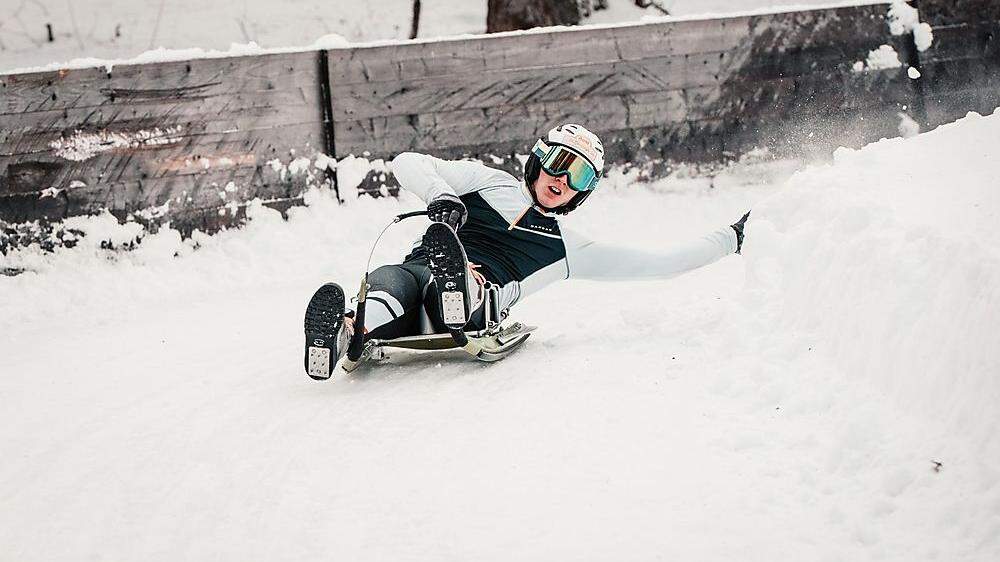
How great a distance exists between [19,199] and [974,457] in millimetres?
5967

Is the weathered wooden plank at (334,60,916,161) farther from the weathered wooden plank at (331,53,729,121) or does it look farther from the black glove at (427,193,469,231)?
the black glove at (427,193,469,231)

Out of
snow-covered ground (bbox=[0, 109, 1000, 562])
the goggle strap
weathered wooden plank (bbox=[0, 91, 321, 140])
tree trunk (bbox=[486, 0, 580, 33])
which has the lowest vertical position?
snow-covered ground (bbox=[0, 109, 1000, 562])

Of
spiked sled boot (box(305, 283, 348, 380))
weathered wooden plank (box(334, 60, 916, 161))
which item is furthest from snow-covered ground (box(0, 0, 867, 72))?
spiked sled boot (box(305, 283, 348, 380))

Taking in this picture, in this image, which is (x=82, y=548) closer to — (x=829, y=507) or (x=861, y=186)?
(x=829, y=507)

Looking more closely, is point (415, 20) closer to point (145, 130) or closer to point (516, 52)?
point (516, 52)

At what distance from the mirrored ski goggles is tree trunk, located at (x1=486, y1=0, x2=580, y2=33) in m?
6.23

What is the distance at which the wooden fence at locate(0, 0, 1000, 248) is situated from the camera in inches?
256

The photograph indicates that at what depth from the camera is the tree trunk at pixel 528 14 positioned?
34.0 feet

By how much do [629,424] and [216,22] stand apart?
11.2m

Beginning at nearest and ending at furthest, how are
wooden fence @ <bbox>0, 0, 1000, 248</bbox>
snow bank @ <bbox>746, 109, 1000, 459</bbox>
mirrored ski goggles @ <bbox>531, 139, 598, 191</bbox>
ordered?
snow bank @ <bbox>746, 109, 1000, 459</bbox>
mirrored ski goggles @ <bbox>531, 139, 598, 191</bbox>
wooden fence @ <bbox>0, 0, 1000, 248</bbox>

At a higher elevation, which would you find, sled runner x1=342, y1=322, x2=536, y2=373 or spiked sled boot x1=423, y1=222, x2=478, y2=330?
→ spiked sled boot x1=423, y1=222, x2=478, y2=330

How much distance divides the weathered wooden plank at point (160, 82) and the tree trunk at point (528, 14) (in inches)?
154

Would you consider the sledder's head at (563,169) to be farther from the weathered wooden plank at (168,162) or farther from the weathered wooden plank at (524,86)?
the weathered wooden plank at (168,162)

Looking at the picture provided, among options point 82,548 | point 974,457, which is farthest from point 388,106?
point 974,457
